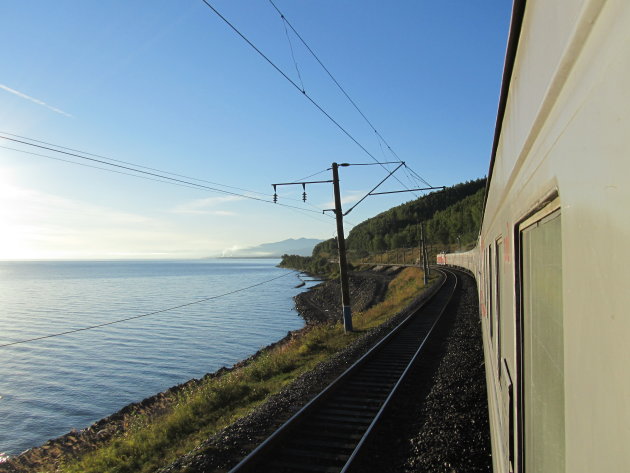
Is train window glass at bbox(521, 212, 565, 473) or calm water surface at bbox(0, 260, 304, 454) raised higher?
train window glass at bbox(521, 212, 565, 473)

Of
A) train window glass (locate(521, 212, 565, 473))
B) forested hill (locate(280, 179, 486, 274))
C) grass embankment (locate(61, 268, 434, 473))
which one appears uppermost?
forested hill (locate(280, 179, 486, 274))

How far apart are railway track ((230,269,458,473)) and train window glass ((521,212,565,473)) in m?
4.74

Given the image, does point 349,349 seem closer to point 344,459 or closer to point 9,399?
point 344,459

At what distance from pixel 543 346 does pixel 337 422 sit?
702 cm

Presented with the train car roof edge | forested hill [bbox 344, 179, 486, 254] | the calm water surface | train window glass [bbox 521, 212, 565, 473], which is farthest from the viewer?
forested hill [bbox 344, 179, 486, 254]

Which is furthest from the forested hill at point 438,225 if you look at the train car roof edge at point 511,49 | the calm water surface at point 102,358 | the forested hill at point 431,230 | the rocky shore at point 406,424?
the train car roof edge at point 511,49

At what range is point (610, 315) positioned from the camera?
0.84 metres

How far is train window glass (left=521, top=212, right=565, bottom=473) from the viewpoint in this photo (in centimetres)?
148

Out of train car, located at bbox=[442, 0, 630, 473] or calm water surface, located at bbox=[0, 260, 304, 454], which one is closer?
train car, located at bbox=[442, 0, 630, 473]

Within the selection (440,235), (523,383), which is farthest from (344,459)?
(440,235)

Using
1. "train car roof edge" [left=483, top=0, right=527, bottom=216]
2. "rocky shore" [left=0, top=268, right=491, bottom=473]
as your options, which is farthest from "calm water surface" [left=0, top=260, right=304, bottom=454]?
"train car roof edge" [left=483, top=0, right=527, bottom=216]

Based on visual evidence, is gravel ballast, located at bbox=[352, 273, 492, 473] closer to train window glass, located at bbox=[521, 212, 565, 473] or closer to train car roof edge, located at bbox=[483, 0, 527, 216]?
train window glass, located at bbox=[521, 212, 565, 473]

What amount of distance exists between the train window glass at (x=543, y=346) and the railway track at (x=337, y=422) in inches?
187

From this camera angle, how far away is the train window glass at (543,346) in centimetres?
148
